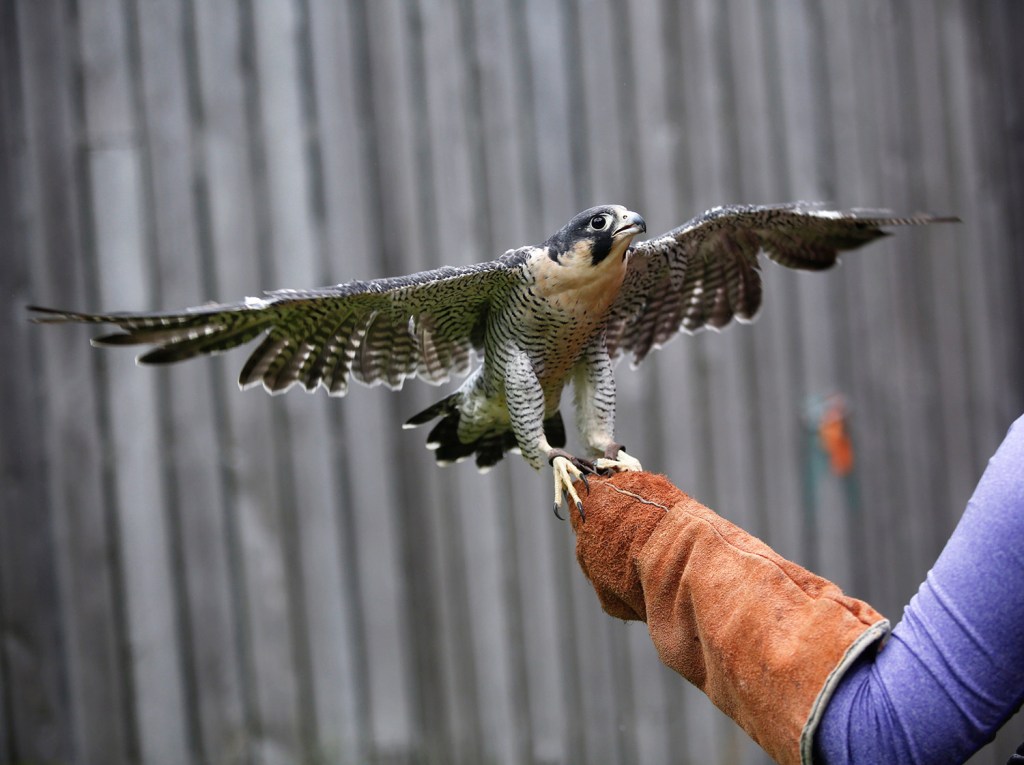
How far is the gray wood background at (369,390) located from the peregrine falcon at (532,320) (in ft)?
2.81

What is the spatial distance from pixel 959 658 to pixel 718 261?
5.12 feet

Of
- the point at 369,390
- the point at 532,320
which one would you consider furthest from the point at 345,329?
the point at 369,390

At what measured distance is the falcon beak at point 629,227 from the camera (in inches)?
75.7

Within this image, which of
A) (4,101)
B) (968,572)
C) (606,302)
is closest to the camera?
(968,572)

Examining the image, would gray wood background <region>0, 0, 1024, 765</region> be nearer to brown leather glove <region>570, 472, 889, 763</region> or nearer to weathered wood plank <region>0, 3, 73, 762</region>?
weathered wood plank <region>0, 3, 73, 762</region>

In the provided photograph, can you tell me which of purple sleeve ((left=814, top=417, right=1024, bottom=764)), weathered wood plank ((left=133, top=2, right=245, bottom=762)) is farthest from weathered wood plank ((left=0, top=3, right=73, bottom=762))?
purple sleeve ((left=814, top=417, right=1024, bottom=764))

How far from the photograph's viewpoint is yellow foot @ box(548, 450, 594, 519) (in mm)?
1847

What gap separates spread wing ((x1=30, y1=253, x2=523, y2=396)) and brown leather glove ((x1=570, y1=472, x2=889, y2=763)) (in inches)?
24.9

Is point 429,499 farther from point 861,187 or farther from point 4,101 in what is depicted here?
point 861,187

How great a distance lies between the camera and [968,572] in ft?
3.32

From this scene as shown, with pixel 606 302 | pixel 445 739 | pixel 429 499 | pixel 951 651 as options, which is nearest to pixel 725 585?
pixel 951 651

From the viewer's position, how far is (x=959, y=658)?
1.01 meters

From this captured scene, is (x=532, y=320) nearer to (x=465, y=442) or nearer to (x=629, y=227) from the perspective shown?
(x=629, y=227)

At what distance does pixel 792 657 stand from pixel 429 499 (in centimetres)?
217
